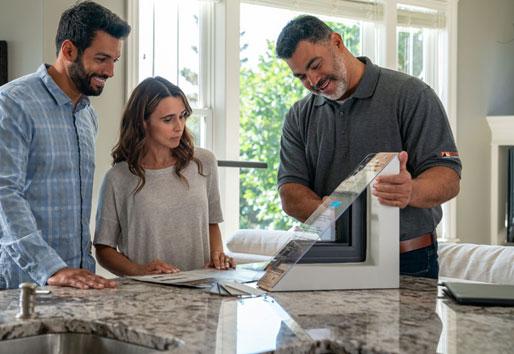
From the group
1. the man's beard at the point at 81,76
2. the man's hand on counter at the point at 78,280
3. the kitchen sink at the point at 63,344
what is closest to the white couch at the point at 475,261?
the man's beard at the point at 81,76

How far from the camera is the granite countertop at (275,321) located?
1323 mm

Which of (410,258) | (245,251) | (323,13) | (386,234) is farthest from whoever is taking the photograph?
(323,13)

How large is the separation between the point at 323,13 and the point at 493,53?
197 cm

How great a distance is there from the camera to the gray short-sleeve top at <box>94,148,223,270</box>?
7.95 feet

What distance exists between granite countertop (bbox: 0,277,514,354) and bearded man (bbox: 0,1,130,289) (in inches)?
14.5

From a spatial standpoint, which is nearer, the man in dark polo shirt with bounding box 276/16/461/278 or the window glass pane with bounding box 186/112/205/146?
the man in dark polo shirt with bounding box 276/16/461/278

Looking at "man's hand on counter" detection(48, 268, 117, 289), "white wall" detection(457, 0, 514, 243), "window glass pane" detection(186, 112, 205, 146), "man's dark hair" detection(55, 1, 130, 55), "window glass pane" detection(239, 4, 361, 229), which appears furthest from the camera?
"white wall" detection(457, 0, 514, 243)

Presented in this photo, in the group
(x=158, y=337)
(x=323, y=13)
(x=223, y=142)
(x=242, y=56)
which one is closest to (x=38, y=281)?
(x=158, y=337)

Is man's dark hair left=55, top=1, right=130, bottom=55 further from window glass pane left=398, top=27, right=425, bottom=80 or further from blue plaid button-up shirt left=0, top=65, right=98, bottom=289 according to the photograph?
window glass pane left=398, top=27, right=425, bottom=80

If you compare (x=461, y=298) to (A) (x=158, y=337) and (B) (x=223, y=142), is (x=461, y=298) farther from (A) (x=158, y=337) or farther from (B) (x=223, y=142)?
(B) (x=223, y=142)

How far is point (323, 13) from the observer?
5426 millimetres

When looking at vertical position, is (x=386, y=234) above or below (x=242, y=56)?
below

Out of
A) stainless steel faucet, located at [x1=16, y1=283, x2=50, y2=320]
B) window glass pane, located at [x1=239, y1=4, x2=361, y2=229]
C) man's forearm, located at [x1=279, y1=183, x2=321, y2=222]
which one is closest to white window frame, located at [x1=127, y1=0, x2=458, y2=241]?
window glass pane, located at [x1=239, y1=4, x2=361, y2=229]

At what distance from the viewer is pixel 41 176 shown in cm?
221
